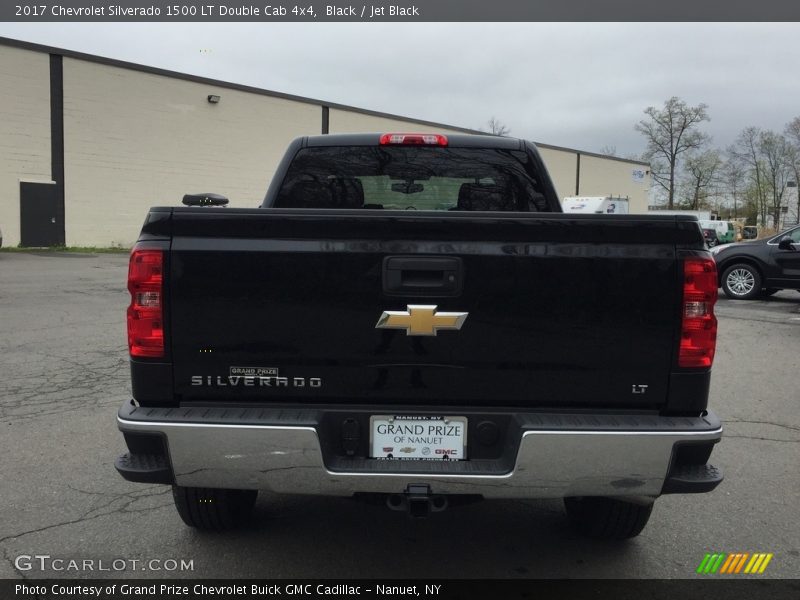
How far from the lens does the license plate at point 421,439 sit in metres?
2.63

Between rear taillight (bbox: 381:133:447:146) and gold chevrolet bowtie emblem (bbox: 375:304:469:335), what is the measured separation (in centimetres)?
176

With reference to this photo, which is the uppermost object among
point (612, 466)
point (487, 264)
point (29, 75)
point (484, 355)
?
point (29, 75)

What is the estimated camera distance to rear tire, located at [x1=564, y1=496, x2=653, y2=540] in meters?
3.28

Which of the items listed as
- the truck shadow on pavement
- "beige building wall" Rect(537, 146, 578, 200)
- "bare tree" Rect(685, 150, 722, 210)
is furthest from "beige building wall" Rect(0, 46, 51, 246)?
"bare tree" Rect(685, 150, 722, 210)

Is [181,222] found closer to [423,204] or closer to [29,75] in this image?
[423,204]

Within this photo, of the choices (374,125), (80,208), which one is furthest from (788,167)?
(80,208)

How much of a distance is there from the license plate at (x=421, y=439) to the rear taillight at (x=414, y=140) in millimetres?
1995

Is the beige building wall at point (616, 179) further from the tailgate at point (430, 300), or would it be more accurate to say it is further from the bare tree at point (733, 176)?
the tailgate at point (430, 300)

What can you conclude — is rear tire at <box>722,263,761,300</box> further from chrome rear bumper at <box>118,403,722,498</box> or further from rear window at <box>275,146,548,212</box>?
chrome rear bumper at <box>118,403,722,498</box>

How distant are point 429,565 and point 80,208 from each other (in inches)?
1052

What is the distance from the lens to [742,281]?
1458 cm

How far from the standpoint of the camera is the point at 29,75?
80.0 ft

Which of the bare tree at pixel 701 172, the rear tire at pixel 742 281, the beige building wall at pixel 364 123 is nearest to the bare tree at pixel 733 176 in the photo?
the bare tree at pixel 701 172

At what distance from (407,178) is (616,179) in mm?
54359
